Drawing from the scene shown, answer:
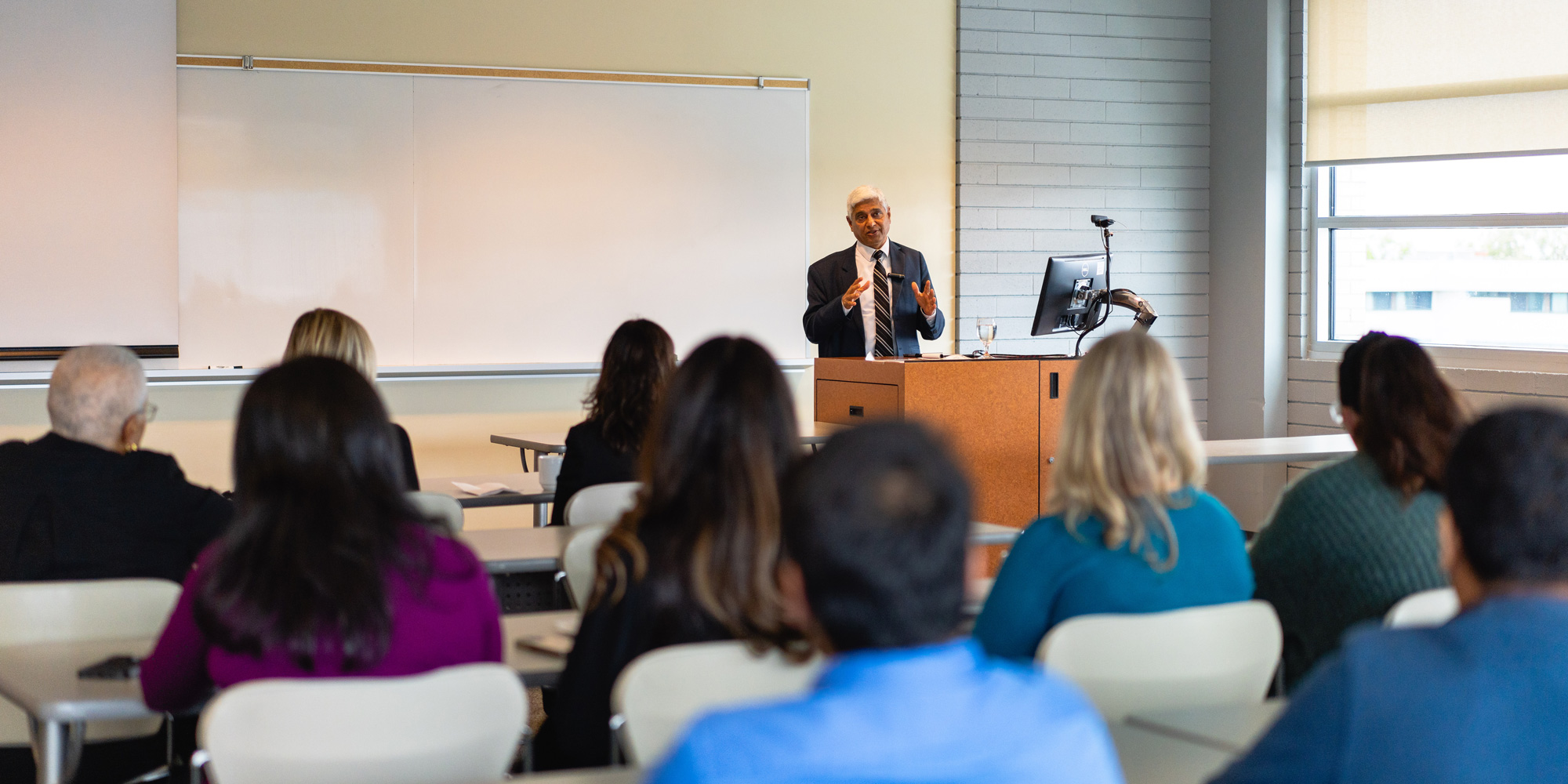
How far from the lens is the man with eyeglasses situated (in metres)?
2.44

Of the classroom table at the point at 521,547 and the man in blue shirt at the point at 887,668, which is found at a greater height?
the man in blue shirt at the point at 887,668

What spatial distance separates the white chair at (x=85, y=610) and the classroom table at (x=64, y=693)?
0.06ft

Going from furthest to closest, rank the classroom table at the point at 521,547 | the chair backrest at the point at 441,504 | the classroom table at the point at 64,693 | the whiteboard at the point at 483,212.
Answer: the whiteboard at the point at 483,212 < the chair backrest at the point at 441,504 < the classroom table at the point at 521,547 < the classroom table at the point at 64,693

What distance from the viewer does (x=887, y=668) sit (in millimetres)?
924

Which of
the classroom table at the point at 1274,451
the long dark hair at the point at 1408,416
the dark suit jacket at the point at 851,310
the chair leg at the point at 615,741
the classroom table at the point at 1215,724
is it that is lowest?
the chair leg at the point at 615,741

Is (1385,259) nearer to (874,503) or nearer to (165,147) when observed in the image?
(165,147)

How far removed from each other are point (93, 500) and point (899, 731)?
2038 millimetres

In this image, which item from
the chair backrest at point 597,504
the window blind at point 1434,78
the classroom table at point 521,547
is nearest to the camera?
the classroom table at point 521,547

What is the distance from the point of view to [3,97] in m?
5.26

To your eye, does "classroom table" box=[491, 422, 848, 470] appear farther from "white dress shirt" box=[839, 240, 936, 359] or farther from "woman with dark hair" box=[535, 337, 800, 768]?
"woman with dark hair" box=[535, 337, 800, 768]

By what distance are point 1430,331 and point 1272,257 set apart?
894 millimetres

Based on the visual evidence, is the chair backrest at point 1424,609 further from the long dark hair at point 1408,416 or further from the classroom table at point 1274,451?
the classroom table at point 1274,451

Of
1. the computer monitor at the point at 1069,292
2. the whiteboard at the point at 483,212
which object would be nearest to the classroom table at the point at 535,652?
the computer monitor at the point at 1069,292

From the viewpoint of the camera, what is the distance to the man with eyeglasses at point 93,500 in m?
2.44
